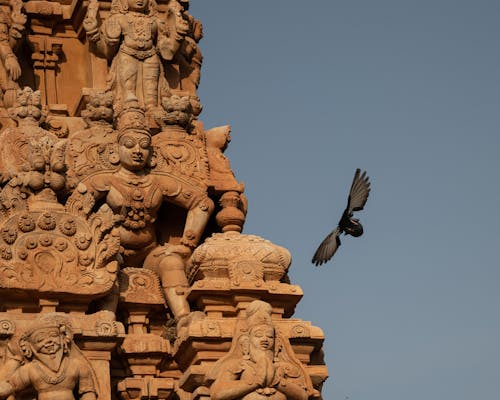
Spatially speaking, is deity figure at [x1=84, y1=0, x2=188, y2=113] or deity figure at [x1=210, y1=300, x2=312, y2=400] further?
deity figure at [x1=84, y1=0, x2=188, y2=113]

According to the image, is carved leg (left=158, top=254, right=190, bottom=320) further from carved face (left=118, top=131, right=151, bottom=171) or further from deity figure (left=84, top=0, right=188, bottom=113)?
deity figure (left=84, top=0, right=188, bottom=113)

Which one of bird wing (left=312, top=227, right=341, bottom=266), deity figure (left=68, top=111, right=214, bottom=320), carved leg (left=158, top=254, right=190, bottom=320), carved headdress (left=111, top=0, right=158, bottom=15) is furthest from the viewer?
carved headdress (left=111, top=0, right=158, bottom=15)

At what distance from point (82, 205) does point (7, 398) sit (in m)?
2.96

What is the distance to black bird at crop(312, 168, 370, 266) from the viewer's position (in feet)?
107

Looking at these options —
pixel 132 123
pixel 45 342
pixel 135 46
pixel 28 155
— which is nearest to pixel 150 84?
pixel 135 46

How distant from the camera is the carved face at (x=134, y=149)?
32375 millimetres

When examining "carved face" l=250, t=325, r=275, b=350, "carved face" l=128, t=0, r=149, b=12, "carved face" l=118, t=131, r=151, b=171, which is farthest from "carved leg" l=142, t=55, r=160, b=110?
"carved face" l=250, t=325, r=275, b=350

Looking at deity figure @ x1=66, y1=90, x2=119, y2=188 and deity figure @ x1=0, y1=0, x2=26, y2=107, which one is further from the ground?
deity figure @ x1=0, y1=0, x2=26, y2=107

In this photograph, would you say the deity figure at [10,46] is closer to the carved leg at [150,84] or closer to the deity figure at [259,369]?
the carved leg at [150,84]

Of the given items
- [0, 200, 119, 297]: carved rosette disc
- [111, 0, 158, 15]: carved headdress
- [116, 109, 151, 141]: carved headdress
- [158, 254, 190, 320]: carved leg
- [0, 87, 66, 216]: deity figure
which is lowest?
[158, 254, 190, 320]: carved leg

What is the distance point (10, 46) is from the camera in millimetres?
33688

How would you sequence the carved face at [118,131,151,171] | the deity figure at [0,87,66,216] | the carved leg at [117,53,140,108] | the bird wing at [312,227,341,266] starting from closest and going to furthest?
the deity figure at [0,87,66,216] < the carved face at [118,131,151,171] < the bird wing at [312,227,341,266] < the carved leg at [117,53,140,108]

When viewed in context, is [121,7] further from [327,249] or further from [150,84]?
[327,249]

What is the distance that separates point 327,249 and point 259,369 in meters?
3.31
